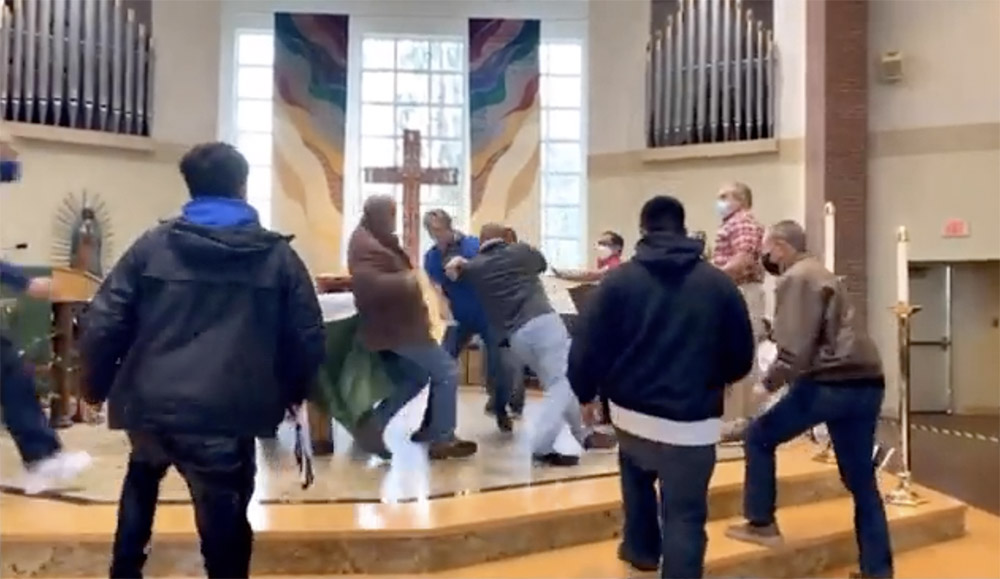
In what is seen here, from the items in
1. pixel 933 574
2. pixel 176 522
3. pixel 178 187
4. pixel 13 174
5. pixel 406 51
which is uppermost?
pixel 406 51

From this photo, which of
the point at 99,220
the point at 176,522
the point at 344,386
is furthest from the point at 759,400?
the point at 99,220

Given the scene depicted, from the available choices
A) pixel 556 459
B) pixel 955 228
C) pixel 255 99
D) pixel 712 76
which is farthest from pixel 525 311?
pixel 255 99

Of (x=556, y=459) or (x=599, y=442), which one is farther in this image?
(x=599, y=442)

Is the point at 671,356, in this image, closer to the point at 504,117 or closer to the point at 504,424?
the point at 504,424

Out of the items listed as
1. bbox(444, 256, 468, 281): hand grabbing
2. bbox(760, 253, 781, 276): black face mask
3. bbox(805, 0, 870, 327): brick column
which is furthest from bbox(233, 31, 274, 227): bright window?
bbox(760, 253, 781, 276): black face mask

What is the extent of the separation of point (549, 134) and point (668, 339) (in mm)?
8758

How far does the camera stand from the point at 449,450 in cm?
562

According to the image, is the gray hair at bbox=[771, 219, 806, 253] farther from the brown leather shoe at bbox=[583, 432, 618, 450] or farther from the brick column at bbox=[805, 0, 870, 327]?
the brick column at bbox=[805, 0, 870, 327]

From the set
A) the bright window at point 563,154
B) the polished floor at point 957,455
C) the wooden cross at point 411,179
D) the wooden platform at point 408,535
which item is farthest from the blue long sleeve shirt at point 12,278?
the bright window at point 563,154

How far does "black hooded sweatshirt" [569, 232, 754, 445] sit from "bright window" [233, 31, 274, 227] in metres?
8.66

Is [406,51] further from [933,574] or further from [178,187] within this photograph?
[933,574]

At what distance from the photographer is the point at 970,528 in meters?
5.74

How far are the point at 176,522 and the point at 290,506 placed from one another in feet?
1.44

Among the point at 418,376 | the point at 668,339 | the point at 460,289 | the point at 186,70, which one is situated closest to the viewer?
the point at 668,339
